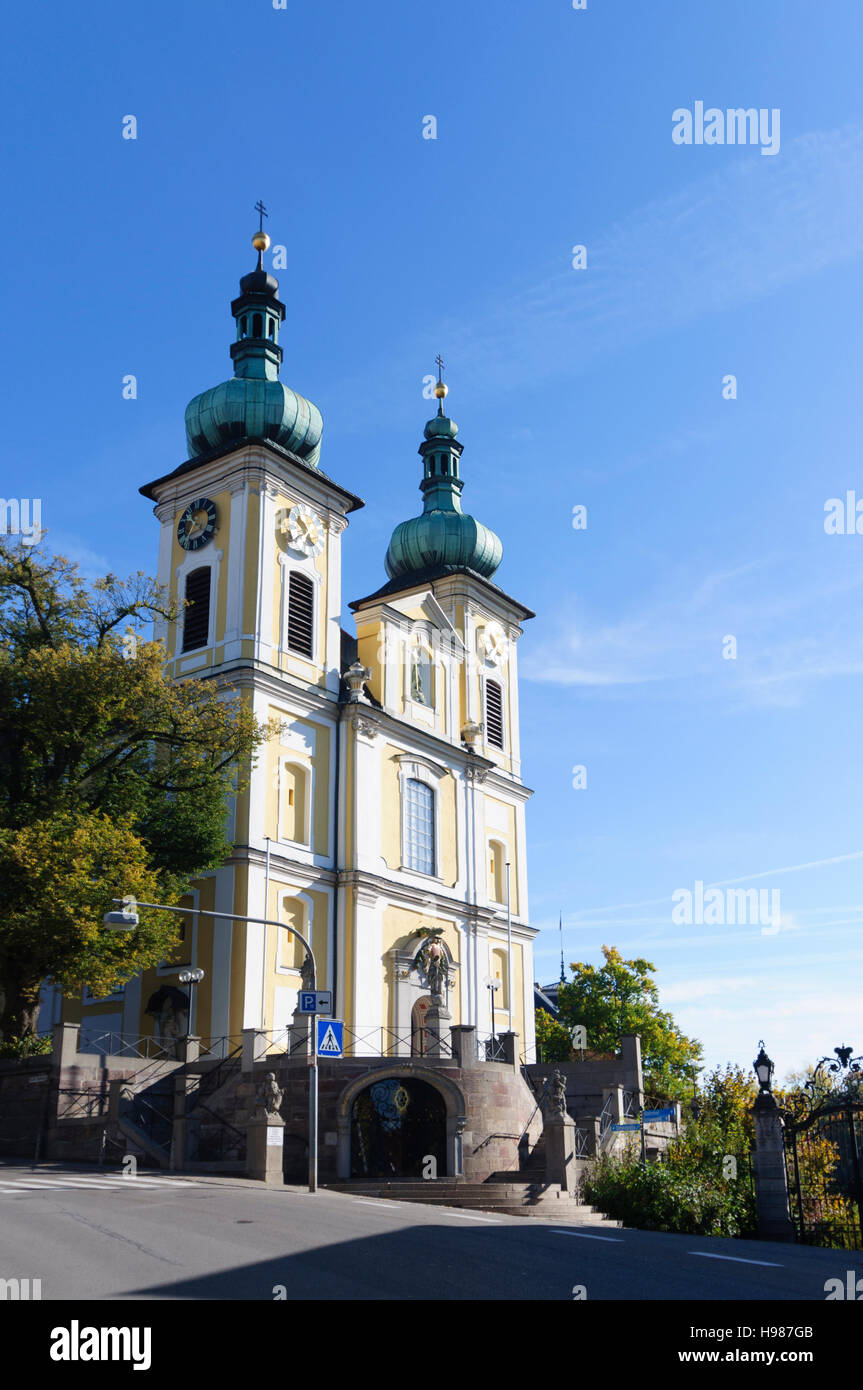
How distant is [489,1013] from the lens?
42.2m

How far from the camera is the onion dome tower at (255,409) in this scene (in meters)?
40.8

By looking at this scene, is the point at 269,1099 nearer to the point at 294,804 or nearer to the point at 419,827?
the point at 294,804

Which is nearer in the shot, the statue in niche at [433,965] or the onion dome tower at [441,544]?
the statue in niche at [433,965]

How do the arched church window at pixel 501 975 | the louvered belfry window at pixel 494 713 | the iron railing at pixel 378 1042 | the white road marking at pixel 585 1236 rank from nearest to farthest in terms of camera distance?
the white road marking at pixel 585 1236
the iron railing at pixel 378 1042
the arched church window at pixel 501 975
the louvered belfry window at pixel 494 713

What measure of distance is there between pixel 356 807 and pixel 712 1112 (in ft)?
47.0

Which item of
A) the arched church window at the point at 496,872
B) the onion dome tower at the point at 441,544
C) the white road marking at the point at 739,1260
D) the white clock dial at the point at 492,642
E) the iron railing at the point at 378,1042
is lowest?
the white road marking at the point at 739,1260

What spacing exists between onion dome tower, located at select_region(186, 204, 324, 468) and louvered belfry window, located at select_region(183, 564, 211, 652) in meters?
4.22

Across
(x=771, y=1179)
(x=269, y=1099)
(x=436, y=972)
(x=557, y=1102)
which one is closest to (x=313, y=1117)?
(x=269, y=1099)

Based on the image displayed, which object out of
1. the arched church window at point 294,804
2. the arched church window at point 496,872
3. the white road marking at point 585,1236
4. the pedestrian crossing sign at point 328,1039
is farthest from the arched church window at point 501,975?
the white road marking at point 585,1236

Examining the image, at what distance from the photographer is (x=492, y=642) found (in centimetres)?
4922

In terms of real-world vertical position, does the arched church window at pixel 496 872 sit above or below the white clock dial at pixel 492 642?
below

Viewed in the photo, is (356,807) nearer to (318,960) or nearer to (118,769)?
(318,960)

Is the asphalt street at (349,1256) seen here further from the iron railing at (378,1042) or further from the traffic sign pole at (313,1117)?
the iron railing at (378,1042)
